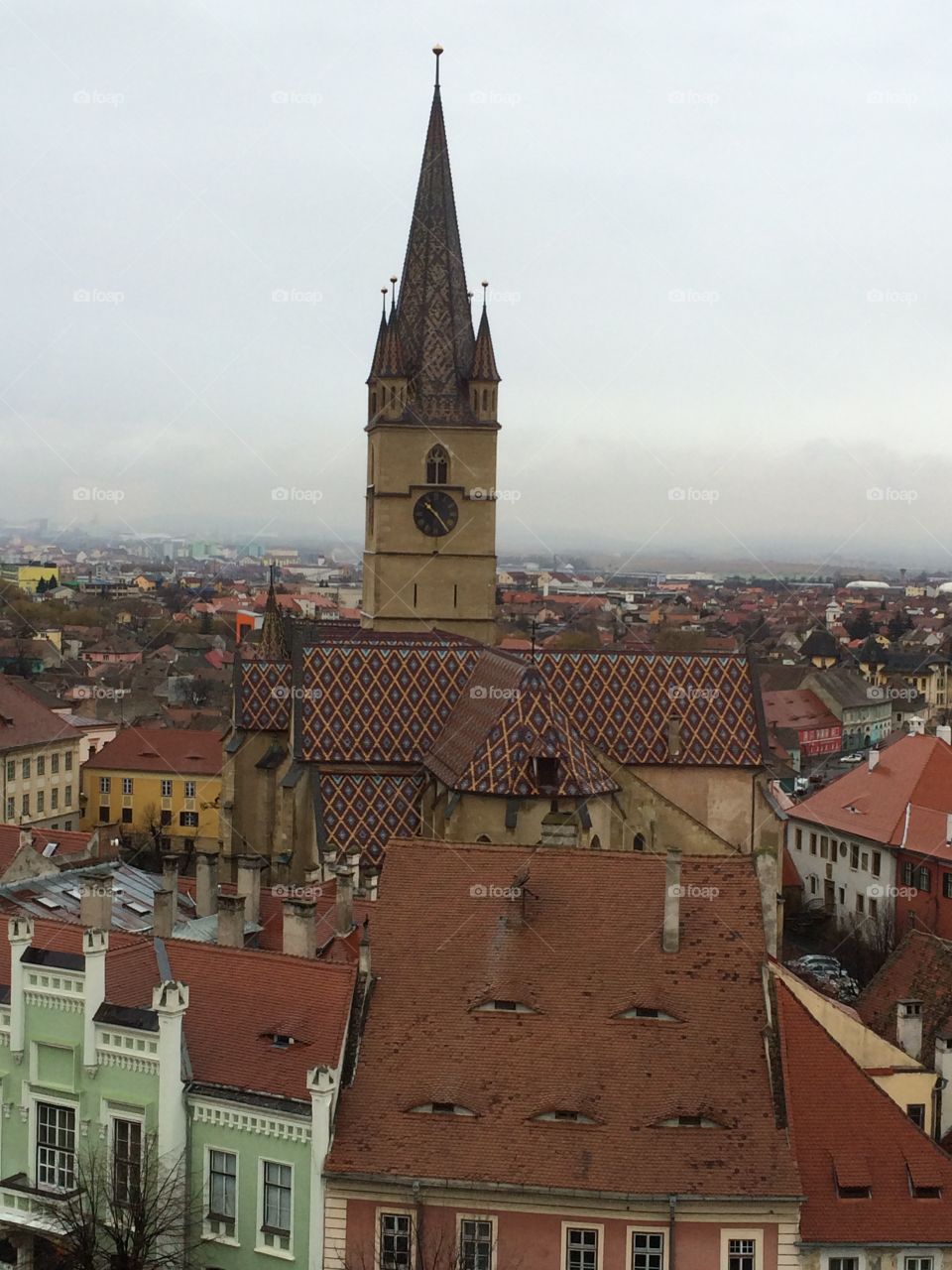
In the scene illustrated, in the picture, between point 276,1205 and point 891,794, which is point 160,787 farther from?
point 276,1205

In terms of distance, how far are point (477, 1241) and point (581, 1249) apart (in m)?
1.57

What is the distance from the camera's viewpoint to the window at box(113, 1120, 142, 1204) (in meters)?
26.5

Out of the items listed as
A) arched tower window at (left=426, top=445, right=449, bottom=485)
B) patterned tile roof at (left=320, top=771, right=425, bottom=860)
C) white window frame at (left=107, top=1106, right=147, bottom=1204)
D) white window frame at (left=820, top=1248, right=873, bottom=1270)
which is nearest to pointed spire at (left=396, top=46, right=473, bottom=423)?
arched tower window at (left=426, top=445, right=449, bottom=485)

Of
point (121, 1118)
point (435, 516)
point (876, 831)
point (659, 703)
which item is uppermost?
point (435, 516)

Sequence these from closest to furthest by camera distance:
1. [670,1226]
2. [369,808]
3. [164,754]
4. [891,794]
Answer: [670,1226], [369,808], [891,794], [164,754]

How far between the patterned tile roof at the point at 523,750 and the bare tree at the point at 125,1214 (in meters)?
19.0

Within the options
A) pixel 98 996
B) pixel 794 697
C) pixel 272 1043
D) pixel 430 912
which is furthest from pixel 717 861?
pixel 794 697

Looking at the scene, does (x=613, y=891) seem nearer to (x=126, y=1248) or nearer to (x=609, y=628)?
(x=126, y=1248)

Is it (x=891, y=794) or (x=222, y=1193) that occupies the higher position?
(x=891, y=794)

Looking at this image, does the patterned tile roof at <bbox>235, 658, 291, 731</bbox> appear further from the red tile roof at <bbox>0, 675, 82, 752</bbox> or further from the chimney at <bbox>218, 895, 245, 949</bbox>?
the red tile roof at <bbox>0, 675, 82, 752</bbox>

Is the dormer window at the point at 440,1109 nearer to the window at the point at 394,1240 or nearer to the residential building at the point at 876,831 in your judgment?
the window at the point at 394,1240

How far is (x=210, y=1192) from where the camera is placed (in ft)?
86.8

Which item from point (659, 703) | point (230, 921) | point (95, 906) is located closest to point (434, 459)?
point (659, 703)

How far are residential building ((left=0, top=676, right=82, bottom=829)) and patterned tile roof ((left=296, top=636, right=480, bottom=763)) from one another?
28.8 meters
